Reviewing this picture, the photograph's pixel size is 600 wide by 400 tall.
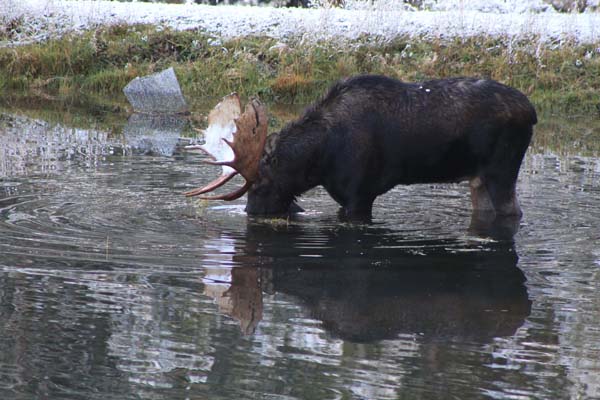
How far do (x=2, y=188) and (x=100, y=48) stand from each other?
10.9 meters

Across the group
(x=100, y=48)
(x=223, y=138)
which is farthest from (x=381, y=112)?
(x=100, y=48)

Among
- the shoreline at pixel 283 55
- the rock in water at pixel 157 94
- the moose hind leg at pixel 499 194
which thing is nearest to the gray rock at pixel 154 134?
the rock in water at pixel 157 94

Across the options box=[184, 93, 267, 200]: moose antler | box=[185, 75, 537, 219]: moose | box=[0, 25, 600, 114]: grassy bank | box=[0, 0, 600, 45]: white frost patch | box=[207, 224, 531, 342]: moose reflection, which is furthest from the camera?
box=[0, 0, 600, 45]: white frost patch

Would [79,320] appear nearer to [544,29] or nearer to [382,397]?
[382,397]

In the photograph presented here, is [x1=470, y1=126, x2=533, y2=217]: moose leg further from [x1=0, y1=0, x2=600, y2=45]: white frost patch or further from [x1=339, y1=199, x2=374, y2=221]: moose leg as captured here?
[x1=0, y1=0, x2=600, y2=45]: white frost patch

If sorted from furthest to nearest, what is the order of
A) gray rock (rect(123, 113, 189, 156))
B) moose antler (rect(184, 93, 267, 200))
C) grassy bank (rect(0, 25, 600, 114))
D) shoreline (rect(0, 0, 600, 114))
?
shoreline (rect(0, 0, 600, 114)) < grassy bank (rect(0, 25, 600, 114)) < gray rock (rect(123, 113, 189, 156)) < moose antler (rect(184, 93, 267, 200))

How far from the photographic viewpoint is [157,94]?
59.6 ft

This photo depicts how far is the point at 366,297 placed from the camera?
21.3ft

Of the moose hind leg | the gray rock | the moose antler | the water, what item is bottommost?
the gray rock

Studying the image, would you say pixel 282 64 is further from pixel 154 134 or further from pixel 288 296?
pixel 288 296

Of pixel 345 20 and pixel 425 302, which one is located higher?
pixel 345 20

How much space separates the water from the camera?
16.2 ft

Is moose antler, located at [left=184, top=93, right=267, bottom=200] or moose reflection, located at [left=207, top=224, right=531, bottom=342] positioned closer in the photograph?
moose reflection, located at [left=207, top=224, right=531, bottom=342]

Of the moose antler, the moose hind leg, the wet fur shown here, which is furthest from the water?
the moose antler
